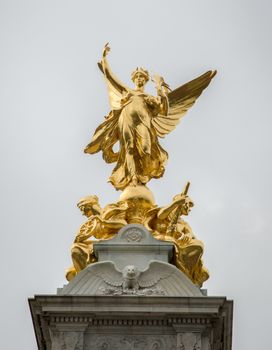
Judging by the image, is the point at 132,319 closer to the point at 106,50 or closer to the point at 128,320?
the point at 128,320

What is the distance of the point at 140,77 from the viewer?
4444cm

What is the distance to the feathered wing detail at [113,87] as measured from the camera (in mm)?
44312

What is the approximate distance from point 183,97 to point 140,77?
1.54 metres

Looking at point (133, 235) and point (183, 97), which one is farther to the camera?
point (183, 97)

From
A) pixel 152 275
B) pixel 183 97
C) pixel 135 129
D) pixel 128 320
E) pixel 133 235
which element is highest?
pixel 183 97

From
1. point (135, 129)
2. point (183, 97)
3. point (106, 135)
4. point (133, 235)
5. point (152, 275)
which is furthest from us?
point (183, 97)

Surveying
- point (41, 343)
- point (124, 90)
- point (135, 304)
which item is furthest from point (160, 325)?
point (124, 90)

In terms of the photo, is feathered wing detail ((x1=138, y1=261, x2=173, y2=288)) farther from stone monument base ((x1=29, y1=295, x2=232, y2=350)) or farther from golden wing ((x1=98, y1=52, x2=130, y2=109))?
golden wing ((x1=98, y1=52, x2=130, y2=109))

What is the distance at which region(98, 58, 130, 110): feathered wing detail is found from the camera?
145ft

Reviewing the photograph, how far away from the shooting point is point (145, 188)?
42.6m

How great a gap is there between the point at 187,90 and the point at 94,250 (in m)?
6.85

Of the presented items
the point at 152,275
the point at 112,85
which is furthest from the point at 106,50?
the point at 152,275

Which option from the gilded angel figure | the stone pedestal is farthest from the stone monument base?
the gilded angel figure

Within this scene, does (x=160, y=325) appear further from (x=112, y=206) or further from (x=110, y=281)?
(x=112, y=206)
